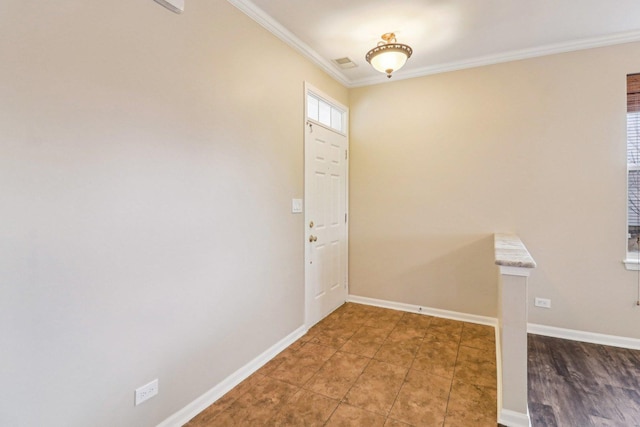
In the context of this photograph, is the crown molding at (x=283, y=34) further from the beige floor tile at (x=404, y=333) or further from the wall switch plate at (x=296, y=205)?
the beige floor tile at (x=404, y=333)

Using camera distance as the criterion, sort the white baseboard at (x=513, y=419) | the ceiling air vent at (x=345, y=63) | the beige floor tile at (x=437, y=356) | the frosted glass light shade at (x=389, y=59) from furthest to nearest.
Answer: the ceiling air vent at (x=345, y=63), the frosted glass light shade at (x=389, y=59), the beige floor tile at (x=437, y=356), the white baseboard at (x=513, y=419)

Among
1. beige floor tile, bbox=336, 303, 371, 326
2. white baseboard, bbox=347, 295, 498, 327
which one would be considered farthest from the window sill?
beige floor tile, bbox=336, 303, 371, 326

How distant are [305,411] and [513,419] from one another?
49.1 inches

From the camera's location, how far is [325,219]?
3484mm

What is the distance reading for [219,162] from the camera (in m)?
2.15

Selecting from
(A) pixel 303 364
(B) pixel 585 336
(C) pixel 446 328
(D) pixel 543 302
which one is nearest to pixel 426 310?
(C) pixel 446 328

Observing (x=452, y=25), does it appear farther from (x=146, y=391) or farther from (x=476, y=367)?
(x=146, y=391)

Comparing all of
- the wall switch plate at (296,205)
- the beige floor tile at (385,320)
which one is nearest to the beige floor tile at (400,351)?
the beige floor tile at (385,320)

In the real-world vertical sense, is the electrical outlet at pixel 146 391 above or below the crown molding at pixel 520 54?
below

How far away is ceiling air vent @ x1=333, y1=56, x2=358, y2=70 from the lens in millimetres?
3291

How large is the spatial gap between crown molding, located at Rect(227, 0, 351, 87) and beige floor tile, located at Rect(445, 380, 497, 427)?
3.10 metres

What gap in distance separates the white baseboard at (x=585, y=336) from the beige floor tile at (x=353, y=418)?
2.14 m

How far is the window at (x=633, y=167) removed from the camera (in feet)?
9.25

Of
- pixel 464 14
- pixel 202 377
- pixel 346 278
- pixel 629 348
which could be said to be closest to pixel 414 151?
pixel 464 14
